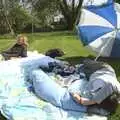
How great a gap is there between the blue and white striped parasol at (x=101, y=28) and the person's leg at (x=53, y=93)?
2.87 m

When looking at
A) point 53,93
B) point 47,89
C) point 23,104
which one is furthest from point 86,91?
point 23,104

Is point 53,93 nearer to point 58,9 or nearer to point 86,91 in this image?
point 86,91

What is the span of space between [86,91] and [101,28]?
3.66m

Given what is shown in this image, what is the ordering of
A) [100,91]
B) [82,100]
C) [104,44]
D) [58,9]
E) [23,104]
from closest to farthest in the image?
[100,91] < [82,100] < [23,104] < [104,44] < [58,9]

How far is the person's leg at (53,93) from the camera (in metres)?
5.65

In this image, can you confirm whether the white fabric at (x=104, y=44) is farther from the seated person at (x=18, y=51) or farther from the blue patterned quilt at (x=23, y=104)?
the blue patterned quilt at (x=23, y=104)

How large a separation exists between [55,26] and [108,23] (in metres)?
28.1

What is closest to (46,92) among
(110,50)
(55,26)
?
Answer: (110,50)

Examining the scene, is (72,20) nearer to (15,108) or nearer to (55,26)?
(55,26)

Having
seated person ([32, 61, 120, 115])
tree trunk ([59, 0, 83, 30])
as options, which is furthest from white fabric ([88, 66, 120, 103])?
tree trunk ([59, 0, 83, 30])

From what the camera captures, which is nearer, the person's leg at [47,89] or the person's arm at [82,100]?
the person's arm at [82,100]

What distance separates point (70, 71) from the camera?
7137 mm

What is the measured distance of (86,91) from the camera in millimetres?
5789

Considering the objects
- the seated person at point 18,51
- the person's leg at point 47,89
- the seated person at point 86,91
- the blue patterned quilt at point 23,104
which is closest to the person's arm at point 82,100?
the seated person at point 86,91
